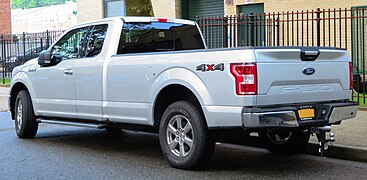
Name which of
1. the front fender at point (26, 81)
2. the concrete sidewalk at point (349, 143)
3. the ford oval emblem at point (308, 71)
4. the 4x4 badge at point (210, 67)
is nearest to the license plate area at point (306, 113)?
the ford oval emblem at point (308, 71)

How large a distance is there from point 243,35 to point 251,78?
10533 mm

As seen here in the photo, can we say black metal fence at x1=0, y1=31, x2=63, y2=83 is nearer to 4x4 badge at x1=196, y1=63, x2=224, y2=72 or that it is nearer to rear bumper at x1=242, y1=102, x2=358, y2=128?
4x4 badge at x1=196, y1=63, x2=224, y2=72

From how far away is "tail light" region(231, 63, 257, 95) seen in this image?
6.05 meters

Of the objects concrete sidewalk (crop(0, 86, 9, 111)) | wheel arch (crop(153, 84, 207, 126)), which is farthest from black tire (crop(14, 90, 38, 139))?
concrete sidewalk (crop(0, 86, 9, 111))

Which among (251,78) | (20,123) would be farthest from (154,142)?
(251,78)

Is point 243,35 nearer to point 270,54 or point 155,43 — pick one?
point 155,43

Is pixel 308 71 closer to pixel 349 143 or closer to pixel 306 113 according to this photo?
pixel 306 113

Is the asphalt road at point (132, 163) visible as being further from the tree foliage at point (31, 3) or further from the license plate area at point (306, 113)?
the tree foliage at point (31, 3)

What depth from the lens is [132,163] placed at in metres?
7.49

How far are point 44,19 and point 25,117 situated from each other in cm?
5420

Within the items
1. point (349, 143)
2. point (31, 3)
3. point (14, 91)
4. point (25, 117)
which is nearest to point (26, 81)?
point (25, 117)

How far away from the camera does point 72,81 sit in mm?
8516

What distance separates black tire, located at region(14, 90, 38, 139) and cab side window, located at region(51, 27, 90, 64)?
1.10 meters

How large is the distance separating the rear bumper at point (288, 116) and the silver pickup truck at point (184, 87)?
1 centimetres
